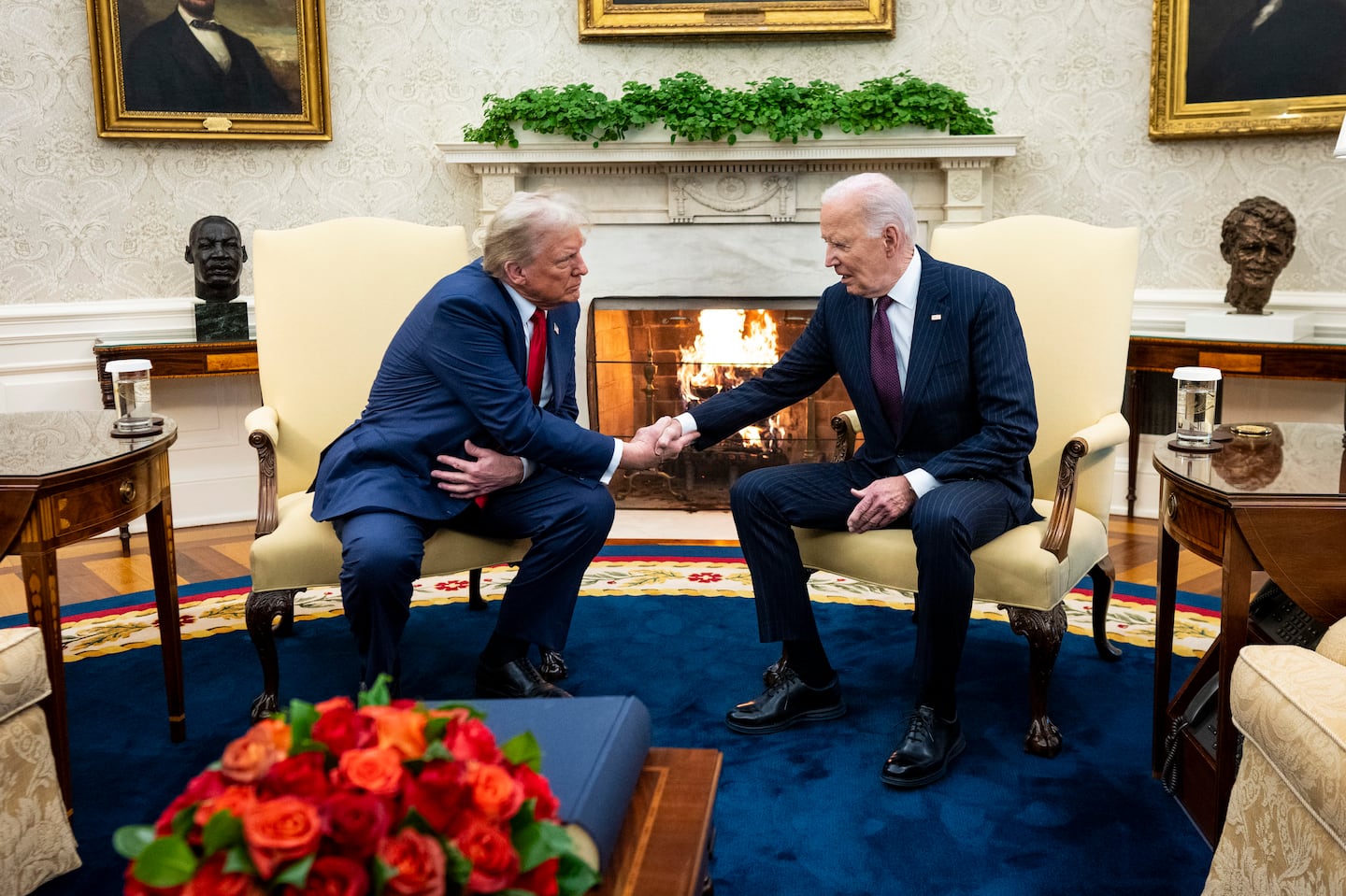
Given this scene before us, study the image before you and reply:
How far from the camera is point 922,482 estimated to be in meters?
2.78

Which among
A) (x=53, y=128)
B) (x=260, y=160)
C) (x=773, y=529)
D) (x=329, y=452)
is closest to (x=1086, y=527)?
(x=773, y=529)

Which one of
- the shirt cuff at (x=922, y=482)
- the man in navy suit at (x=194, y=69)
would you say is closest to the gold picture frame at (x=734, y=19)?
the man in navy suit at (x=194, y=69)

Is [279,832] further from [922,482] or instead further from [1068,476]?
[1068,476]

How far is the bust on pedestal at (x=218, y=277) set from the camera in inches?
188

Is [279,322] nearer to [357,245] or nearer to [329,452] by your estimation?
[357,245]

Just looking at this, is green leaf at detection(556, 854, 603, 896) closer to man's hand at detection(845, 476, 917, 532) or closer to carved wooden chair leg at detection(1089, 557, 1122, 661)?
man's hand at detection(845, 476, 917, 532)

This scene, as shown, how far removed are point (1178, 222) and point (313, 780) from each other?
4.84 m

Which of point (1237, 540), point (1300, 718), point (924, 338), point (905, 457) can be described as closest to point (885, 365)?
point (924, 338)

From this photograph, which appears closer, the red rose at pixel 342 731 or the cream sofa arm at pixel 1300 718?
the red rose at pixel 342 731

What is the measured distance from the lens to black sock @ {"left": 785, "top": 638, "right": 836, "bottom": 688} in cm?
288

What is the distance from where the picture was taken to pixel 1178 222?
16.5ft

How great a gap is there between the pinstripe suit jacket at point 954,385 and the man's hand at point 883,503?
0.08 m

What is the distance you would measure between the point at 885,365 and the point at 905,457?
23cm

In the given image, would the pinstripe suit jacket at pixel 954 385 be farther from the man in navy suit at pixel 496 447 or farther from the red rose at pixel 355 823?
the red rose at pixel 355 823
